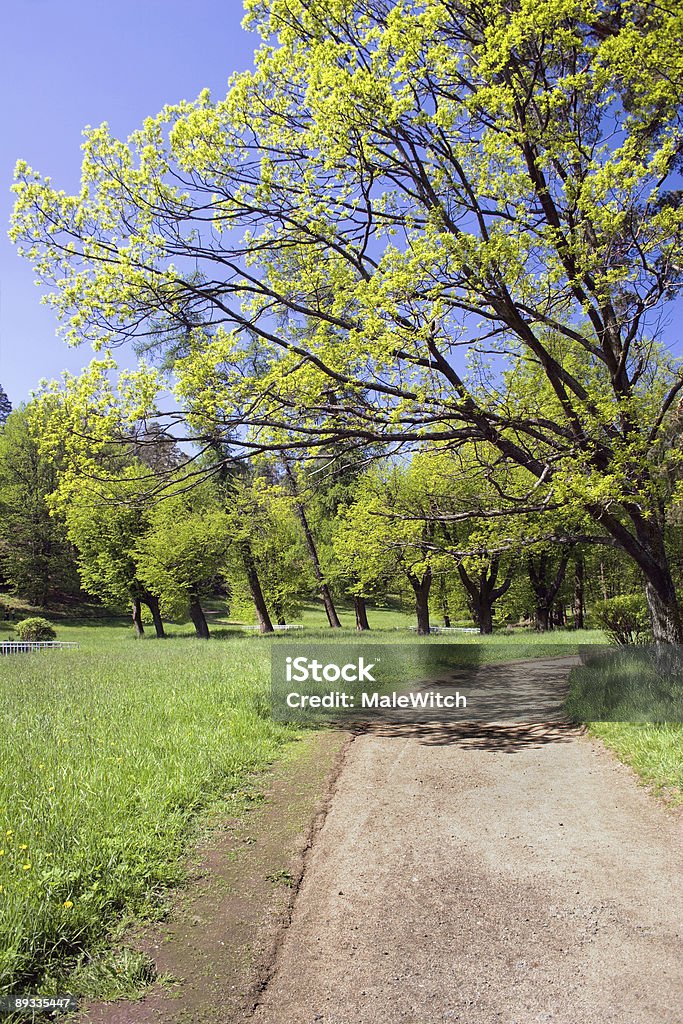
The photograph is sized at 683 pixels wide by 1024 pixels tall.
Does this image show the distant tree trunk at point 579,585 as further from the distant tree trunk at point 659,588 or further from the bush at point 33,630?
the bush at point 33,630

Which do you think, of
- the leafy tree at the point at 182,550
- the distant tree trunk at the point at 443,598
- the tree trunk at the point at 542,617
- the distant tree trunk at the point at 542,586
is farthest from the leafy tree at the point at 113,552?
the tree trunk at the point at 542,617

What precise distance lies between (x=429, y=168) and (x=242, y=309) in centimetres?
332

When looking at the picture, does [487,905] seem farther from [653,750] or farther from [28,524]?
[28,524]

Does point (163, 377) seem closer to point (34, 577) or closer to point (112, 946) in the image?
point (112, 946)

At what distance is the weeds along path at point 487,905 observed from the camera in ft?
10.6

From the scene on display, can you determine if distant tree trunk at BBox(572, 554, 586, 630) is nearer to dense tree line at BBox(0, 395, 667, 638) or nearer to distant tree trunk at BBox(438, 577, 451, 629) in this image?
dense tree line at BBox(0, 395, 667, 638)

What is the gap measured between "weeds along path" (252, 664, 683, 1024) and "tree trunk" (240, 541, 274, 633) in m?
20.4

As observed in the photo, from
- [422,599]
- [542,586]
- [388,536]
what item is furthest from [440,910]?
[542,586]

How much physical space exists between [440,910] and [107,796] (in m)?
2.73

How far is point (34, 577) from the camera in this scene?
41875 millimetres

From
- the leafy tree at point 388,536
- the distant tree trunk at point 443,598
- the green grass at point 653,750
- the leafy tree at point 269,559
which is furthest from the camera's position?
the distant tree trunk at point 443,598

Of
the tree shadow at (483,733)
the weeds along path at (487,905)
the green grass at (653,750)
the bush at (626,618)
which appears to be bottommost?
the tree shadow at (483,733)

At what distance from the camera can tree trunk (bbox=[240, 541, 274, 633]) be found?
27047 millimetres

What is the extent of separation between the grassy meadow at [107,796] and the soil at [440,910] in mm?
329
